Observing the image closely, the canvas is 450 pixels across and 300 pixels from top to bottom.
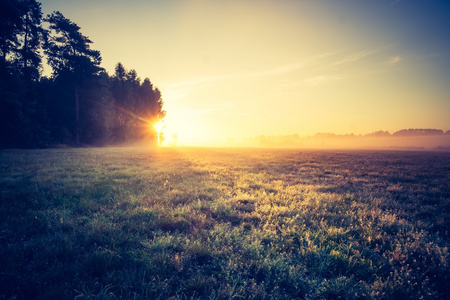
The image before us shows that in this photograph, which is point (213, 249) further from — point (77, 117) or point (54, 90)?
point (54, 90)

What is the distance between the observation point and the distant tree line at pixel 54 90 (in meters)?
24.8

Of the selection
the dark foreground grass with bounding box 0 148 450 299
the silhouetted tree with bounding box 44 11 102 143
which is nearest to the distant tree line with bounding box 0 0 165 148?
the silhouetted tree with bounding box 44 11 102 143

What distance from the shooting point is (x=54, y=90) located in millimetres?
37344

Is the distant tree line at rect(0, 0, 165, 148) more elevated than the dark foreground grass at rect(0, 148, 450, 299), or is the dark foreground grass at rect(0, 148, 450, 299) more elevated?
the distant tree line at rect(0, 0, 165, 148)

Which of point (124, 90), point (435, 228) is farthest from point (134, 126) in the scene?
point (435, 228)

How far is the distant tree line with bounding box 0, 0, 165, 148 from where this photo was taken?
24.8 metres

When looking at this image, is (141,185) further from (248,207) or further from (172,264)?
(172,264)

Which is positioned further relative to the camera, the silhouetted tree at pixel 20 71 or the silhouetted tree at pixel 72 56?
the silhouetted tree at pixel 72 56

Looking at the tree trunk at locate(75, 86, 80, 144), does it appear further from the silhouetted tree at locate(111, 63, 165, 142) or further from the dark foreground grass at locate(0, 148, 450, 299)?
the dark foreground grass at locate(0, 148, 450, 299)

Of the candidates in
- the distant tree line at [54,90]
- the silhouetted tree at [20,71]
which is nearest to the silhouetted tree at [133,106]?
the distant tree line at [54,90]

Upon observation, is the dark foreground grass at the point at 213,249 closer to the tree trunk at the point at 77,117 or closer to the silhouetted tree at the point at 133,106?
the tree trunk at the point at 77,117

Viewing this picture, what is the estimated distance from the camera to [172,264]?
3.28m

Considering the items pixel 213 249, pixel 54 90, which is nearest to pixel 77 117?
pixel 54 90

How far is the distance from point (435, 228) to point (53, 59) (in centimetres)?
5340
